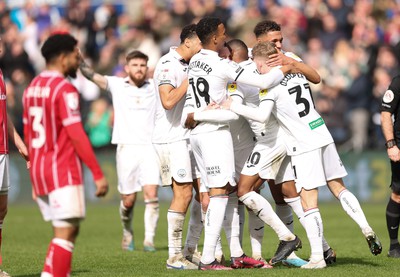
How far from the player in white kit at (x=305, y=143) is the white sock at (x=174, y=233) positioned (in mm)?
1644

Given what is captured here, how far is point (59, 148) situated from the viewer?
925cm

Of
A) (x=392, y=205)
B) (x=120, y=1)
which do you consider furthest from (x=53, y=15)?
(x=392, y=205)

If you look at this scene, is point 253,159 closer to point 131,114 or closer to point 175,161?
point 175,161

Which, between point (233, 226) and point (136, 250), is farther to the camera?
point (136, 250)

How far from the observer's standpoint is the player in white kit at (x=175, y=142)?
39.3 ft

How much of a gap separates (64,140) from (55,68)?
73cm

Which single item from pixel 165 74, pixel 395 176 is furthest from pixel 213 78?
pixel 395 176

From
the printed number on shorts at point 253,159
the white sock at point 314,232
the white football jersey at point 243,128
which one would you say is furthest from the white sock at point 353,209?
the white football jersey at point 243,128

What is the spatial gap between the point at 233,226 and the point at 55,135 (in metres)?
3.51

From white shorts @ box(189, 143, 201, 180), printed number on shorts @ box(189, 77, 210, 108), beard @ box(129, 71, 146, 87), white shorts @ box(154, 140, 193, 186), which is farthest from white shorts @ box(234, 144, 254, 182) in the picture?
beard @ box(129, 71, 146, 87)

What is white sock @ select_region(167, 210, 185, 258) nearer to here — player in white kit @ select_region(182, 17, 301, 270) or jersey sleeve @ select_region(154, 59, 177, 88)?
player in white kit @ select_region(182, 17, 301, 270)

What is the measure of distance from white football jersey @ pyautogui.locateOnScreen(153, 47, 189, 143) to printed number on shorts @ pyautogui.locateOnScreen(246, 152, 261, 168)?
968mm

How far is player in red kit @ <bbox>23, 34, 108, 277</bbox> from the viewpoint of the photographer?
9.12 m

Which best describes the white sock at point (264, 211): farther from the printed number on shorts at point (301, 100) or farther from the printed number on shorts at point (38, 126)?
the printed number on shorts at point (38, 126)
